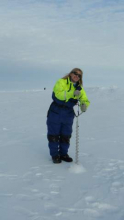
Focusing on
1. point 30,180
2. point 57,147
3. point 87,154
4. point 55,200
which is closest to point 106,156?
point 87,154

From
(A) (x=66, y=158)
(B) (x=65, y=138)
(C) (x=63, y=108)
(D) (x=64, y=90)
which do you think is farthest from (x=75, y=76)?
(A) (x=66, y=158)

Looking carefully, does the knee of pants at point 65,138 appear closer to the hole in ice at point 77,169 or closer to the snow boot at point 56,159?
the snow boot at point 56,159

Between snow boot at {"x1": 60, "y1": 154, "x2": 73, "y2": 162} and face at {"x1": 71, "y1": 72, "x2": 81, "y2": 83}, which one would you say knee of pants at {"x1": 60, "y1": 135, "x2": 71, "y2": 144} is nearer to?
snow boot at {"x1": 60, "y1": 154, "x2": 73, "y2": 162}

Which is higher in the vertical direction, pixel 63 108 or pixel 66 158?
pixel 63 108

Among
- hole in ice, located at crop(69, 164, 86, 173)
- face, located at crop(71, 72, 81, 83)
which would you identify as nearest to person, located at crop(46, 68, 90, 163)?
face, located at crop(71, 72, 81, 83)

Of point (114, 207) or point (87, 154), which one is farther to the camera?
point (87, 154)

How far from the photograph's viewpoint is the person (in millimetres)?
4914

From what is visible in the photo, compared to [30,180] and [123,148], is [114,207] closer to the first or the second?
[30,180]

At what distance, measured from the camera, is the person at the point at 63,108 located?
4.91 m

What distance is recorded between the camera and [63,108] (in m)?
5.04

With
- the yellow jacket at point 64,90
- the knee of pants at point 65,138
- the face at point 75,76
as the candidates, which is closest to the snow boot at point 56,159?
the knee of pants at point 65,138

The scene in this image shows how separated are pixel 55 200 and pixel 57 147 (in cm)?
182

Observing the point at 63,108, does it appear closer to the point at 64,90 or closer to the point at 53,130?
the point at 64,90

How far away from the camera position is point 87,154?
572 centimetres
